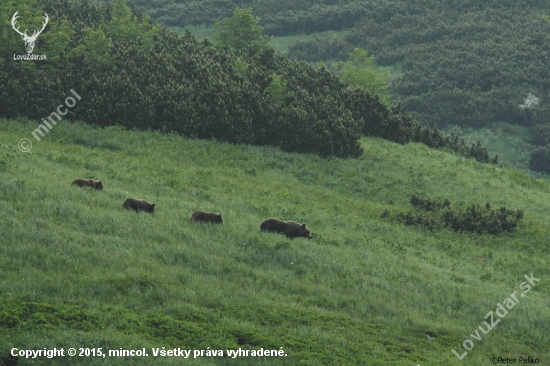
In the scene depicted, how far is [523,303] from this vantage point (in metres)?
21.6

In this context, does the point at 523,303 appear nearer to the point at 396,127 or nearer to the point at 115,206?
the point at 115,206

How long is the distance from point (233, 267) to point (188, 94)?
23.6m

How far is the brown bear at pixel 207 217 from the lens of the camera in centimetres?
2378

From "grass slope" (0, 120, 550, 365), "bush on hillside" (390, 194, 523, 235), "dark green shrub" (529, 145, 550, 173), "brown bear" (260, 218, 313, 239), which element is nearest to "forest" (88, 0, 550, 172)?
"dark green shrub" (529, 145, 550, 173)

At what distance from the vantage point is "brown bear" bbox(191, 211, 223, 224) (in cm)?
2378

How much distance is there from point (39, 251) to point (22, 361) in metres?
5.86

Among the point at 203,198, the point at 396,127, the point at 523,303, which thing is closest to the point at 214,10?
the point at 396,127

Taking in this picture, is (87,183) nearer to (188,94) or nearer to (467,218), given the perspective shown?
(467,218)

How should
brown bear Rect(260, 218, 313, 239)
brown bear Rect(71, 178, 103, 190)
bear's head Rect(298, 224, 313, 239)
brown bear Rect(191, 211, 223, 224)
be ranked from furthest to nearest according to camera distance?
brown bear Rect(71, 178, 103, 190) < bear's head Rect(298, 224, 313, 239) < brown bear Rect(260, 218, 313, 239) < brown bear Rect(191, 211, 223, 224)

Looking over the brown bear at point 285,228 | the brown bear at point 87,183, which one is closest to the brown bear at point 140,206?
the brown bear at point 87,183

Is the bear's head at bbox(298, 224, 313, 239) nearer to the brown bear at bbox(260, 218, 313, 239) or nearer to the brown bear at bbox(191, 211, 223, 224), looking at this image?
the brown bear at bbox(260, 218, 313, 239)

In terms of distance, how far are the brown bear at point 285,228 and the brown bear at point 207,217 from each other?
1530 mm

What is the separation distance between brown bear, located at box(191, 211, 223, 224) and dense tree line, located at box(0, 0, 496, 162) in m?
16.8

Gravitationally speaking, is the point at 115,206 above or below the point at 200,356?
above
